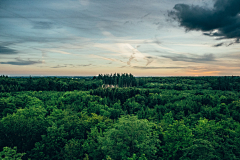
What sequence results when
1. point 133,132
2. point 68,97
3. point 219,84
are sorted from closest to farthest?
point 133,132, point 68,97, point 219,84

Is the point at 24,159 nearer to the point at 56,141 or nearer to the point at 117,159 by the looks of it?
the point at 56,141

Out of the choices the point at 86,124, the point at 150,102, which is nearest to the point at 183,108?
the point at 150,102

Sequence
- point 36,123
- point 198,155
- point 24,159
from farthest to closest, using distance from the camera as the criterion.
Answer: point 36,123 → point 24,159 → point 198,155

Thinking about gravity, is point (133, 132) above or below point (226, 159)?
above

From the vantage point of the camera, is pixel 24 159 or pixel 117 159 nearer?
pixel 117 159

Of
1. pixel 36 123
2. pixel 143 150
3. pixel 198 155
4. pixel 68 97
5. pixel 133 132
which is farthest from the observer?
pixel 68 97

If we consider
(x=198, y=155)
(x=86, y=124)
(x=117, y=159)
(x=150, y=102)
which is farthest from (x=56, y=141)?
(x=150, y=102)

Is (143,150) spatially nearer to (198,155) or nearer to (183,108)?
(198,155)

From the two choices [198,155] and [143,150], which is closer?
[198,155]

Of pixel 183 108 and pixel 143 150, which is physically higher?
pixel 143 150
